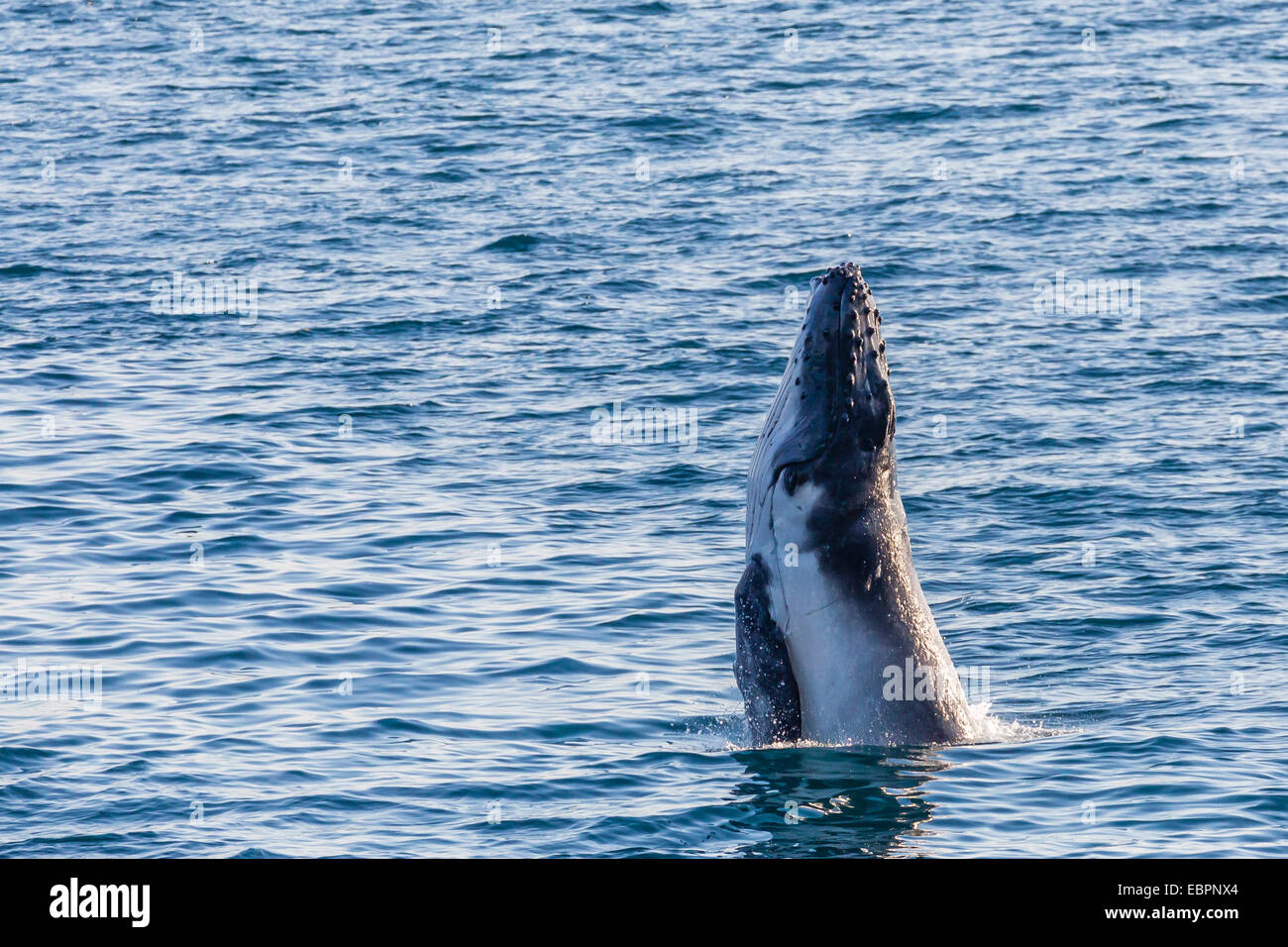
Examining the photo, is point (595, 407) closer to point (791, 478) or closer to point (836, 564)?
point (791, 478)

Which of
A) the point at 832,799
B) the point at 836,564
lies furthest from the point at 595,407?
the point at 832,799

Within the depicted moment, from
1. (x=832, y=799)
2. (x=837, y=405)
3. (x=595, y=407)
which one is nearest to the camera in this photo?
(x=832, y=799)

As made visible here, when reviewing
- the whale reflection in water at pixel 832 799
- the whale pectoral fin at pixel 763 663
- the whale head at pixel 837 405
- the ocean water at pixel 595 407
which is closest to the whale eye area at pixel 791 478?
the whale head at pixel 837 405

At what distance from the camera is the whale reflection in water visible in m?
13.2

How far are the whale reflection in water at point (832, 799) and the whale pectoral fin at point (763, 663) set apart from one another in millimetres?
325

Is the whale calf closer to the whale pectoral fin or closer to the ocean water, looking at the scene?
the whale pectoral fin

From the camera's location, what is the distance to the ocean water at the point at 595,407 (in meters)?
14.8

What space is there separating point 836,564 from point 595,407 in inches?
611

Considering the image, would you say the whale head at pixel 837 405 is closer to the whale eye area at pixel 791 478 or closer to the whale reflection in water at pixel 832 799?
the whale eye area at pixel 791 478

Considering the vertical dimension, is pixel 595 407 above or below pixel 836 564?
above

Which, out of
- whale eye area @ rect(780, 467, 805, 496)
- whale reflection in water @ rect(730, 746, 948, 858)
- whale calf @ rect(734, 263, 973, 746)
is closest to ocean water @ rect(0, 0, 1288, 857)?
whale reflection in water @ rect(730, 746, 948, 858)

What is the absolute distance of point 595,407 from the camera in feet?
96.7
